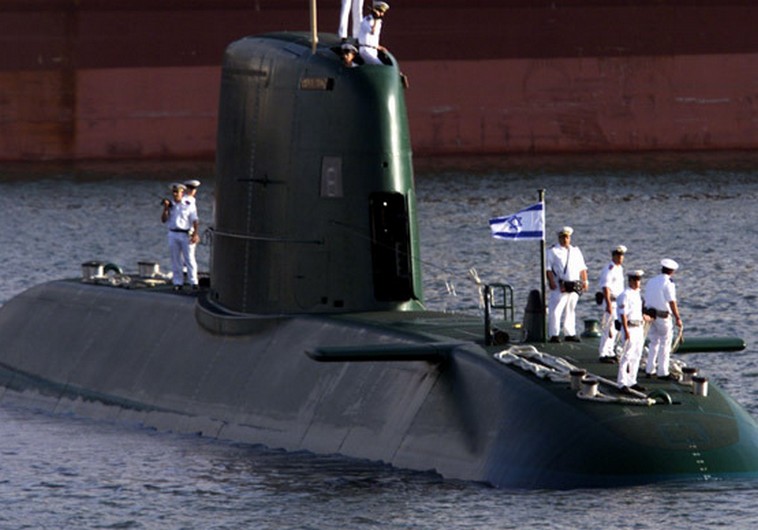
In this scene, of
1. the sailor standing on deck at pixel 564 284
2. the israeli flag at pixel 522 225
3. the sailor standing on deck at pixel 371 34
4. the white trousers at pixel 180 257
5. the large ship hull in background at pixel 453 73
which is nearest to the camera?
the israeli flag at pixel 522 225

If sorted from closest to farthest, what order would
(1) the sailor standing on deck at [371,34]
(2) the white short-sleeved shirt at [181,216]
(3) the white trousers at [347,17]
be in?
(1) the sailor standing on deck at [371,34] < (3) the white trousers at [347,17] < (2) the white short-sleeved shirt at [181,216]

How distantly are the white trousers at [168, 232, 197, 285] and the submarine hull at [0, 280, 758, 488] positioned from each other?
74 centimetres

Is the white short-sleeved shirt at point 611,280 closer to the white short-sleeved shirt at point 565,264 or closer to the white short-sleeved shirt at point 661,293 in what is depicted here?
the white short-sleeved shirt at point 661,293

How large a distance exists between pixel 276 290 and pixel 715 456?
284 inches

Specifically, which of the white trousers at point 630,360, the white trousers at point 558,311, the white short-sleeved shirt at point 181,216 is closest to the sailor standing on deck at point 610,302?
the white trousers at point 630,360

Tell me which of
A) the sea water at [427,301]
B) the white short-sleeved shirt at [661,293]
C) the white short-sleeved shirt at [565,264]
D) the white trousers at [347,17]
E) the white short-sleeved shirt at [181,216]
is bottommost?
the sea water at [427,301]

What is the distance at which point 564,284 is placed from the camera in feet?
78.9

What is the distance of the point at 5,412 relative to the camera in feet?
99.8

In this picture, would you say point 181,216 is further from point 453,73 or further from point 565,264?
point 453,73

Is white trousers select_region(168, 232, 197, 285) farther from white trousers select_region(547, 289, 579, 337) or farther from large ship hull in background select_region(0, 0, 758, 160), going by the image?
large ship hull in background select_region(0, 0, 758, 160)

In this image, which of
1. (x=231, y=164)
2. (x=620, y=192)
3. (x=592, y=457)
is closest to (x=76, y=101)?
(x=620, y=192)

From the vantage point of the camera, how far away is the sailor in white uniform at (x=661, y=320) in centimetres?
2211

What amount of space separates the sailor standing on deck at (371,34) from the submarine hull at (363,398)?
3.41 metres

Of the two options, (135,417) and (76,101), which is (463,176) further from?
(135,417)
